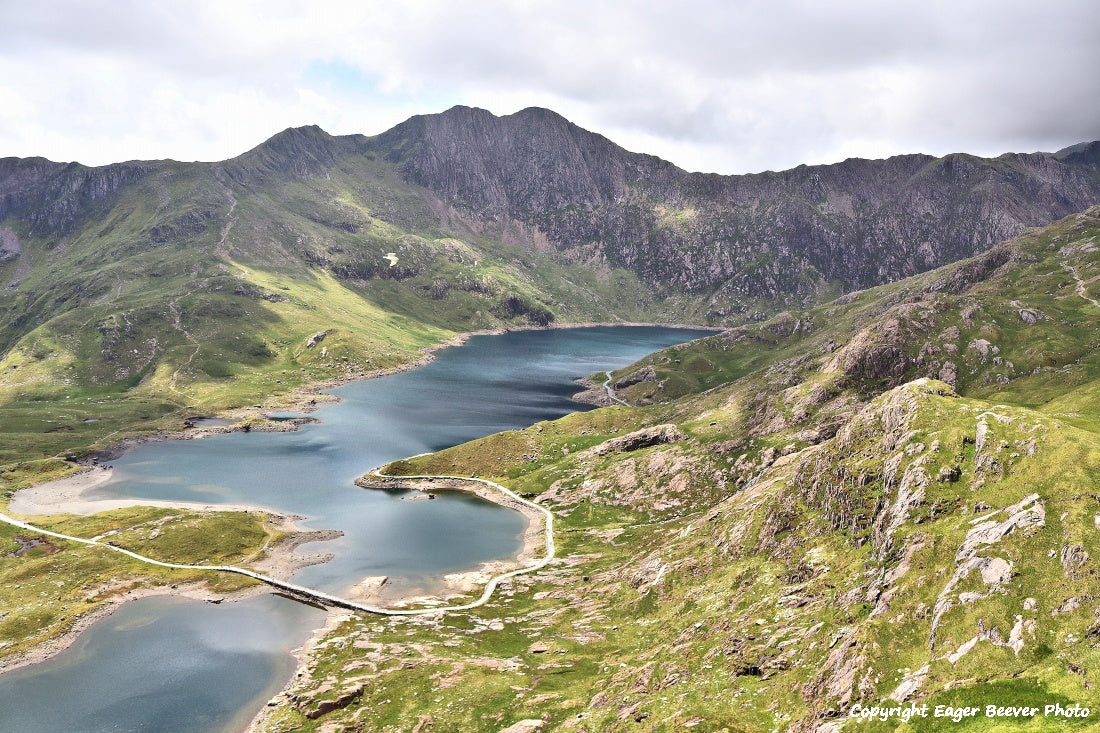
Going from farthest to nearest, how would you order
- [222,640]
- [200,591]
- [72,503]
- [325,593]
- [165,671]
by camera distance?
[72,503]
[200,591]
[325,593]
[222,640]
[165,671]

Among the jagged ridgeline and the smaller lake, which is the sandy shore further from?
the jagged ridgeline

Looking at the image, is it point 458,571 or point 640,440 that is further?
point 640,440

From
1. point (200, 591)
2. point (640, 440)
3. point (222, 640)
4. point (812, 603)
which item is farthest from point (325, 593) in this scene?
point (640, 440)

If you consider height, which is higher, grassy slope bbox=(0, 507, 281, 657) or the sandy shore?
the sandy shore

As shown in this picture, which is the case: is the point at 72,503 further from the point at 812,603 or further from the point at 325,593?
the point at 812,603

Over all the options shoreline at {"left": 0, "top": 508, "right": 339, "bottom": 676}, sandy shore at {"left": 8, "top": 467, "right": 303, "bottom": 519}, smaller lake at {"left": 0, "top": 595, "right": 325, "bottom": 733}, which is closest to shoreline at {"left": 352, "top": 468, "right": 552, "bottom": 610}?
smaller lake at {"left": 0, "top": 595, "right": 325, "bottom": 733}

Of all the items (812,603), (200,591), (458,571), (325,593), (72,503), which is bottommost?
(458,571)

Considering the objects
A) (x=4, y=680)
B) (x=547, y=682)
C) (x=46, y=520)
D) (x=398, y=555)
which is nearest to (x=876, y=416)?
(x=547, y=682)

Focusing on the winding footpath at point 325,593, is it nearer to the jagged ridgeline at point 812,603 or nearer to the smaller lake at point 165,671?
the smaller lake at point 165,671

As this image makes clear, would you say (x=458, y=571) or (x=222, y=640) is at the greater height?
(x=458, y=571)

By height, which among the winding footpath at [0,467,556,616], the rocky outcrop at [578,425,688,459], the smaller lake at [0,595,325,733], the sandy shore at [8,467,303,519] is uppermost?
the rocky outcrop at [578,425,688,459]

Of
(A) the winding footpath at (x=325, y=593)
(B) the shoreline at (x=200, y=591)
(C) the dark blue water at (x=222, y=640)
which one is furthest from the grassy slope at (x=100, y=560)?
(C) the dark blue water at (x=222, y=640)

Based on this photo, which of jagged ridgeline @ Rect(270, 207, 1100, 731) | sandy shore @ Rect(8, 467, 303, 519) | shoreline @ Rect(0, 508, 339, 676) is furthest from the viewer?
sandy shore @ Rect(8, 467, 303, 519)

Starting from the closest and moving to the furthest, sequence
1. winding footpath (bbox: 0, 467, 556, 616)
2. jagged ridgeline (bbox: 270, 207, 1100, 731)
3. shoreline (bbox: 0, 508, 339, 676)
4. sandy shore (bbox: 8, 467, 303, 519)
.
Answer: jagged ridgeline (bbox: 270, 207, 1100, 731)
shoreline (bbox: 0, 508, 339, 676)
winding footpath (bbox: 0, 467, 556, 616)
sandy shore (bbox: 8, 467, 303, 519)
